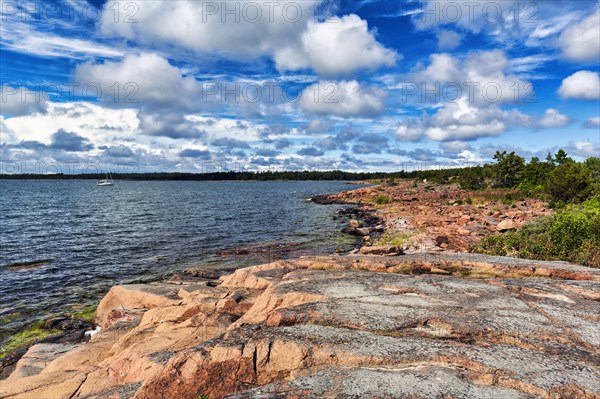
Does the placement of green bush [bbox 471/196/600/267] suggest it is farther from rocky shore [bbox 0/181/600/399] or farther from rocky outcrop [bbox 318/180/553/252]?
rocky shore [bbox 0/181/600/399]

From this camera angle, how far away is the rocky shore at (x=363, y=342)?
20.3 feet

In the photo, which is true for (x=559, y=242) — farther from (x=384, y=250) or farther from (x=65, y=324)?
(x=65, y=324)

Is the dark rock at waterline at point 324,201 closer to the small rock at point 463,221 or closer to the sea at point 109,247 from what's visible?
the sea at point 109,247

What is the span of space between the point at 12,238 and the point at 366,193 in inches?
2996

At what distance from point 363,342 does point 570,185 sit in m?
48.9

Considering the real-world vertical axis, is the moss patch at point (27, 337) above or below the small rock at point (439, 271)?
below

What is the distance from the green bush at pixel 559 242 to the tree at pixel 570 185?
985 inches

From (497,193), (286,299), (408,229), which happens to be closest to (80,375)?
(286,299)

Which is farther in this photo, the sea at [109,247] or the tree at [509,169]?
the tree at [509,169]

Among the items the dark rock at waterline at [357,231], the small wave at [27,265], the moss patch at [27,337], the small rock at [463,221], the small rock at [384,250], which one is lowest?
the moss patch at [27,337]

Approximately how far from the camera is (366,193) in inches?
3819

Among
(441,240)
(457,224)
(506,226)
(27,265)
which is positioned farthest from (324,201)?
(27,265)

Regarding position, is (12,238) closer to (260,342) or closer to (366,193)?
(260,342)

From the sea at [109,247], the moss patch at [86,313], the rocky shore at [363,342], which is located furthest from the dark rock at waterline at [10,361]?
the moss patch at [86,313]
